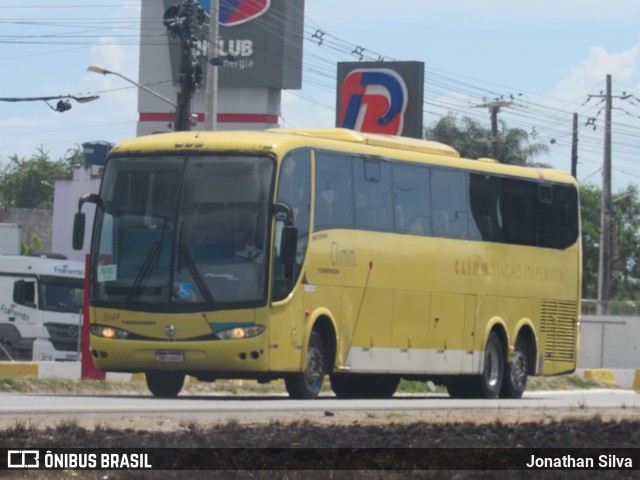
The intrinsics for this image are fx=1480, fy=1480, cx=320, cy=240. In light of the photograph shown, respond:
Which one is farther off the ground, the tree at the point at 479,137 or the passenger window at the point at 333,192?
the tree at the point at 479,137

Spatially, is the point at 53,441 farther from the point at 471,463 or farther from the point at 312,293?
the point at 312,293

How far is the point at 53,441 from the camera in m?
10.2

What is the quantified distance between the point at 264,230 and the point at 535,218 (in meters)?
7.84

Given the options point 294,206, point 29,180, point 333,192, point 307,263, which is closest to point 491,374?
point 333,192

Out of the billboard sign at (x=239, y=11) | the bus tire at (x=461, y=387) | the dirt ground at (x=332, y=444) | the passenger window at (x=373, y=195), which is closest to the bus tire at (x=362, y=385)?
the bus tire at (x=461, y=387)

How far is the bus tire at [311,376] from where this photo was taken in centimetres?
1947

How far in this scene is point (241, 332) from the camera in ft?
61.0

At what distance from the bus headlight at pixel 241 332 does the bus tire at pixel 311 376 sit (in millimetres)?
1079

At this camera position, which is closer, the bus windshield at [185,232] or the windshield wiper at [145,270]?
the bus windshield at [185,232]

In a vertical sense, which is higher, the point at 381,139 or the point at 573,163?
the point at 573,163

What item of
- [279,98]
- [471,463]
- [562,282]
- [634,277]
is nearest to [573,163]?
[279,98]

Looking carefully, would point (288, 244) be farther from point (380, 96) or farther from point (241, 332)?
point (380, 96)

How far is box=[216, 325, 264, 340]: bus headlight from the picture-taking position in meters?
18.6

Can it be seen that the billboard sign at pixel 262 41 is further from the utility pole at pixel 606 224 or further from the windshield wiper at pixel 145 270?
the windshield wiper at pixel 145 270
